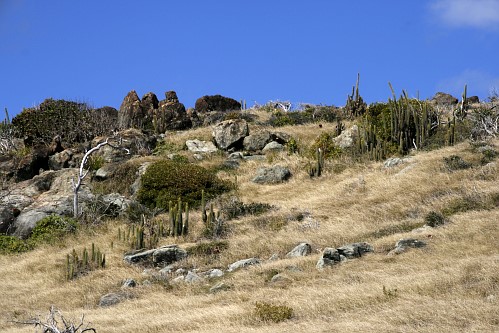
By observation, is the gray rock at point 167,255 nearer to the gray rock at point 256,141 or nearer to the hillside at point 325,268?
the hillside at point 325,268

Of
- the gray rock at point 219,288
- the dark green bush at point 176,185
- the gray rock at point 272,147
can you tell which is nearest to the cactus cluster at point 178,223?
the dark green bush at point 176,185

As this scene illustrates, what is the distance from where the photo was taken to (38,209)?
1172 inches

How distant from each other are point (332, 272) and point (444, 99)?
3629 cm

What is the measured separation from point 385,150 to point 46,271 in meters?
16.3

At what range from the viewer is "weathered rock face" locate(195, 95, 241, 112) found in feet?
172

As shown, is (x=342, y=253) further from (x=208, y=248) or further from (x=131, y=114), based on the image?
(x=131, y=114)

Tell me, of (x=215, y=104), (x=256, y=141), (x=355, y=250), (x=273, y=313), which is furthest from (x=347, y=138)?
(x=273, y=313)

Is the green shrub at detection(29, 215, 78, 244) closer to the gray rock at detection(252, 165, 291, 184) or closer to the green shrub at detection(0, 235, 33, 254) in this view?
the green shrub at detection(0, 235, 33, 254)

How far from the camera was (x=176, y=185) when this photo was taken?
98.2 ft

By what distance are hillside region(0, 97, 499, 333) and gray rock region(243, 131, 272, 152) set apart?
416 cm

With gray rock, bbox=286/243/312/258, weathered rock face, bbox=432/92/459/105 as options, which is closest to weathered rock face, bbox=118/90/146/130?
weathered rock face, bbox=432/92/459/105

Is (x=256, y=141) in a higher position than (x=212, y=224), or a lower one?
higher

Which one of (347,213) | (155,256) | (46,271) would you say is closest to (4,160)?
(46,271)

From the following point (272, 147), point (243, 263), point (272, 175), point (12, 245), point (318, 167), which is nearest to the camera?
point (243, 263)
